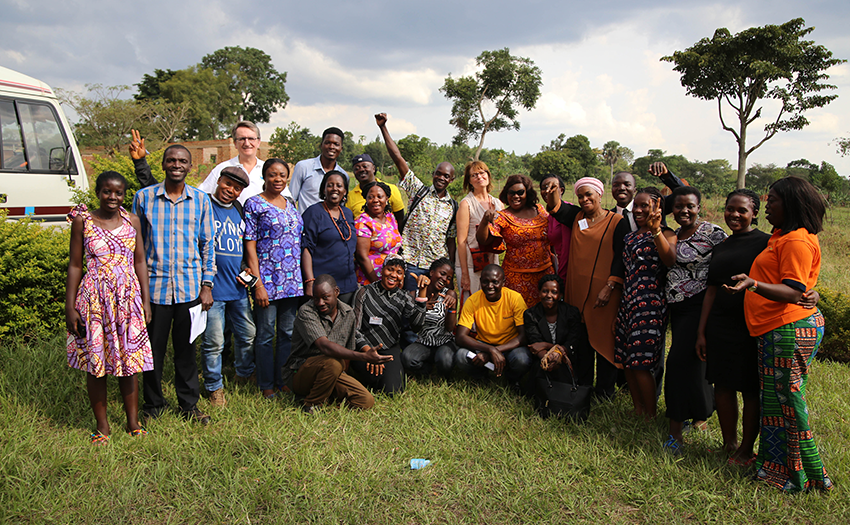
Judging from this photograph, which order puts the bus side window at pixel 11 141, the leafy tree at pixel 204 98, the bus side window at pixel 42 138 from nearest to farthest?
1. the bus side window at pixel 11 141
2. the bus side window at pixel 42 138
3. the leafy tree at pixel 204 98

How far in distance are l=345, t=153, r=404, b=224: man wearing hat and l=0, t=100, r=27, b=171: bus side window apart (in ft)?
16.9

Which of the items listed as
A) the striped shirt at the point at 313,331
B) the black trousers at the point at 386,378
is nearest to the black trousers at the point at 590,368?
the black trousers at the point at 386,378

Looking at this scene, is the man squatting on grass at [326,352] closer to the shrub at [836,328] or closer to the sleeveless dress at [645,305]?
the sleeveless dress at [645,305]

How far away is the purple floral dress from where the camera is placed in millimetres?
4043

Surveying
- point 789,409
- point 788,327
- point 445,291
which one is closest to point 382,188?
point 445,291

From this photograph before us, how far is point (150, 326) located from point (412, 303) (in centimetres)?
209

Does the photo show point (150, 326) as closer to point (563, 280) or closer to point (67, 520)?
point (67, 520)

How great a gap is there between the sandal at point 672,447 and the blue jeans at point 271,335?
3.04 meters

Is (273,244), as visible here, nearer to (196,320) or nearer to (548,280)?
(196,320)

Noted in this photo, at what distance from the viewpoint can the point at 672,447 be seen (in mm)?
3418

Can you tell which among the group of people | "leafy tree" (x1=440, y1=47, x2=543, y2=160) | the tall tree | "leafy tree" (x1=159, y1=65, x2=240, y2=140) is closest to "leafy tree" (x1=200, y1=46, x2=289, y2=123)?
"leafy tree" (x1=159, y1=65, x2=240, y2=140)

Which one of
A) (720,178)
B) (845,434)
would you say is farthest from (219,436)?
(720,178)

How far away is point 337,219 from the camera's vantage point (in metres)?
4.32

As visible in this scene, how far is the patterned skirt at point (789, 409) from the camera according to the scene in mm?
2840
